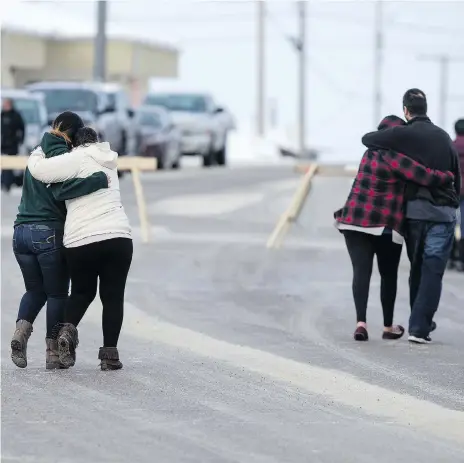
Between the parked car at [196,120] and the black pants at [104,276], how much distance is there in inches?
1374

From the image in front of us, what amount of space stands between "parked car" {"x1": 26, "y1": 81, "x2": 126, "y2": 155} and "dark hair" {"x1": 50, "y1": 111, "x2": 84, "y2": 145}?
25.0 meters

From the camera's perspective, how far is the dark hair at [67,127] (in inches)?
415

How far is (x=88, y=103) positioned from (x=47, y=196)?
2582 centimetres

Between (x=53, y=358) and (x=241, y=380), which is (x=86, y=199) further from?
(x=241, y=380)

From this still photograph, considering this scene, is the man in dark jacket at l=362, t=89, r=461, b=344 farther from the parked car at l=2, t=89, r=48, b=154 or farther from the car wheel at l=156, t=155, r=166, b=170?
the car wheel at l=156, t=155, r=166, b=170

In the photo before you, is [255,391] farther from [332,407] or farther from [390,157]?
[390,157]

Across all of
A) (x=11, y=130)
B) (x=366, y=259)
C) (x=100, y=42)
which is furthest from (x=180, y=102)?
(x=366, y=259)

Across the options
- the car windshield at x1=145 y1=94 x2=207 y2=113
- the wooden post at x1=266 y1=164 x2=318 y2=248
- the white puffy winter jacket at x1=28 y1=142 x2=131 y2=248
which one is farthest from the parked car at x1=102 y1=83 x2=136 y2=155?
the white puffy winter jacket at x1=28 y1=142 x2=131 y2=248

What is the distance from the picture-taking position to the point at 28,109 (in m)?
33.9

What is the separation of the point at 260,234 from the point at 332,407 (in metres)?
13.8

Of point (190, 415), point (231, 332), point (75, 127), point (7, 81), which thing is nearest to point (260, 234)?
point (231, 332)

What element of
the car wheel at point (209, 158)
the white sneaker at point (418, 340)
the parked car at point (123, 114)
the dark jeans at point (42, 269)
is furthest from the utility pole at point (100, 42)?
the dark jeans at point (42, 269)

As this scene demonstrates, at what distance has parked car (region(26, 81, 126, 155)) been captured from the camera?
36031mm

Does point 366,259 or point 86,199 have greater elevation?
point 86,199
